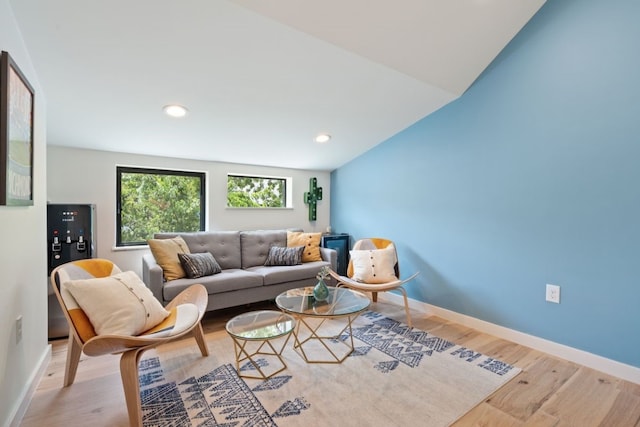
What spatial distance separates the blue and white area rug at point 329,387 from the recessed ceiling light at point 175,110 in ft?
6.29

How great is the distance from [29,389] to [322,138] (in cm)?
304

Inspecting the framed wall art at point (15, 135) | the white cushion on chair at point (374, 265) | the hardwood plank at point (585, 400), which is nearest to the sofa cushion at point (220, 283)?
the white cushion on chair at point (374, 265)

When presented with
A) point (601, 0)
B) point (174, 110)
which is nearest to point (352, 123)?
point (174, 110)

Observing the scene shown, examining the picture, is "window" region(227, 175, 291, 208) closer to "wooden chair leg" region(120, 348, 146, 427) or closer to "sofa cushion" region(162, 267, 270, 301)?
"sofa cushion" region(162, 267, 270, 301)

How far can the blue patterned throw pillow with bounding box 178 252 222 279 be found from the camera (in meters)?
2.80

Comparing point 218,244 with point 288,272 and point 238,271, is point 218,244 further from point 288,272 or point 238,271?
point 288,272

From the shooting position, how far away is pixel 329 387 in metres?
1.84

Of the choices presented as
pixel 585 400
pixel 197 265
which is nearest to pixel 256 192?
pixel 197 265

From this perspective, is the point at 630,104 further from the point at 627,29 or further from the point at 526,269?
the point at 526,269

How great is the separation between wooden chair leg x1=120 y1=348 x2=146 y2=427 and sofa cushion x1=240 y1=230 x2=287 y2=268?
1995 millimetres

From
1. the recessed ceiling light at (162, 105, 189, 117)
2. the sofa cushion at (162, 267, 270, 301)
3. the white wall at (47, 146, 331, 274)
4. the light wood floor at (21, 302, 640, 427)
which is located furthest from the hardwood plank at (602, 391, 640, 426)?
the white wall at (47, 146, 331, 274)

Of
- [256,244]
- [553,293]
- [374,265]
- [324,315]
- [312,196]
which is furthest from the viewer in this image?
[312,196]

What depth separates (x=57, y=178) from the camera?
289 centimetres

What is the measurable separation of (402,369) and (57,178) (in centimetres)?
348
